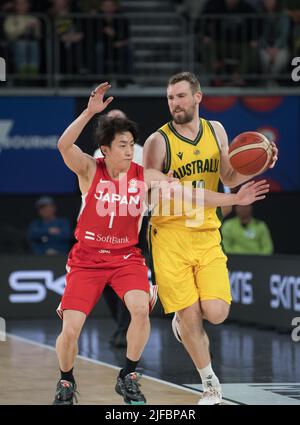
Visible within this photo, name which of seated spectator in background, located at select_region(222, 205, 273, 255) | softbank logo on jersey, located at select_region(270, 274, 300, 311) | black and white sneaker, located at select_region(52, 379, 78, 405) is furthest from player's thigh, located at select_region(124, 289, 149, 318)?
seated spectator in background, located at select_region(222, 205, 273, 255)

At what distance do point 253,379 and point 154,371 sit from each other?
99 centimetres

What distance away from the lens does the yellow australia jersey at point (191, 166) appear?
343 inches

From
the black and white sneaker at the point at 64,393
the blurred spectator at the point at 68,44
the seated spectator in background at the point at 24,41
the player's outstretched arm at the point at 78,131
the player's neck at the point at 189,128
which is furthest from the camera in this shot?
the blurred spectator at the point at 68,44

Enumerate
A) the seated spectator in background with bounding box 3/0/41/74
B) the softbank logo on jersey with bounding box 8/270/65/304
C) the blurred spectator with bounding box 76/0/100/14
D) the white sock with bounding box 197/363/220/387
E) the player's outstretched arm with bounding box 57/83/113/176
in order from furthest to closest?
the blurred spectator with bounding box 76/0/100/14, the seated spectator in background with bounding box 3/0/41/74, the softbank logo on jersey with bounding box 8/270/65/304, the white sock with bounding box 197/363/220/387, the player's outstretched arm with bounding box 57/83/113/176

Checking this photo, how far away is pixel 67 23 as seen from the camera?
58.8 feet

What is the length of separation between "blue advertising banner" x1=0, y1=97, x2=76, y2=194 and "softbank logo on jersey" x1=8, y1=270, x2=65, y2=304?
2.57 m

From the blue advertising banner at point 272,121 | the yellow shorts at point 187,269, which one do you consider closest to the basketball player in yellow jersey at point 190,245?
the yellow shorts at point 187,269

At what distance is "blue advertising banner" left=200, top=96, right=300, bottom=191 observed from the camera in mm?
17797

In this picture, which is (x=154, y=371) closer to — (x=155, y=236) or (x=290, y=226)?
(x=155, y=236)

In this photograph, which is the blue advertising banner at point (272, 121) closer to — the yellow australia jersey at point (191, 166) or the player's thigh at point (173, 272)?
the yellow australia jersey at point (191, 166)

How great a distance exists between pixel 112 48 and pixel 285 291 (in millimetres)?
5999

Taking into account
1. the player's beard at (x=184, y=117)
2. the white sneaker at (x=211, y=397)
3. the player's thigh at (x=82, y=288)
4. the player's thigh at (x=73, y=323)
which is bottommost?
the white sneaker at (x=211, y=397)

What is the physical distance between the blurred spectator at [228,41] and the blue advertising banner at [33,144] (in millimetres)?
2279

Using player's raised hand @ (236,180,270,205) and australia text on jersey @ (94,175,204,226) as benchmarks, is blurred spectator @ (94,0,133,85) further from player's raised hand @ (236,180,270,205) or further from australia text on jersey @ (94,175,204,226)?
player's raised hand @ (236,180,270,205)
